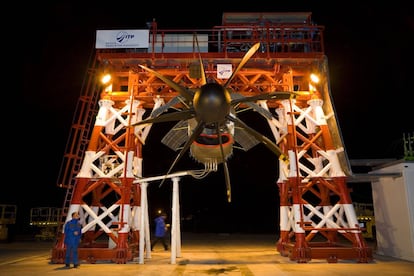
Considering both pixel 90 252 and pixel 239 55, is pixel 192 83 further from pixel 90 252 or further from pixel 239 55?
pixel 90 252

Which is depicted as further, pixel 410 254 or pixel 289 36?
pixel 289 36

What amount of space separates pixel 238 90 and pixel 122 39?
6.89m

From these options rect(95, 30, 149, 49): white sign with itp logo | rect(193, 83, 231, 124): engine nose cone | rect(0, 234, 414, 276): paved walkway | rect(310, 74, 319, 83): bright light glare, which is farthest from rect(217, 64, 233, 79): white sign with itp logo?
rect(0, 234, 414, 276): paved walkway

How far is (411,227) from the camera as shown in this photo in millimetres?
15859

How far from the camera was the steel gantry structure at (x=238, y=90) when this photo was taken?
16344mm

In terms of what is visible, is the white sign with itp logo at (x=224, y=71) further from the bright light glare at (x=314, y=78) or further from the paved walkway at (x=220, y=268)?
the paved walkway at (x=220, y=268)

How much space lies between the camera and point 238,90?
64.1 ft

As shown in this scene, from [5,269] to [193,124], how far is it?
32.2ft

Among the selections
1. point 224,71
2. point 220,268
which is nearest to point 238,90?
point 224,71

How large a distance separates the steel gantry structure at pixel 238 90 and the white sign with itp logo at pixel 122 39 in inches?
6.9

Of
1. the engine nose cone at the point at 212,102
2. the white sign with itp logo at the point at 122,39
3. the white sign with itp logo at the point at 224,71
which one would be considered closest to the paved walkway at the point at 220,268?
the engine nose cone at the point at 212,102

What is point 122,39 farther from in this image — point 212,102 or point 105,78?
point 212,102

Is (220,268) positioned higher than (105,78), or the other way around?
(105,78)

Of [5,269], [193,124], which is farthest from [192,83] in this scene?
[5,269]
